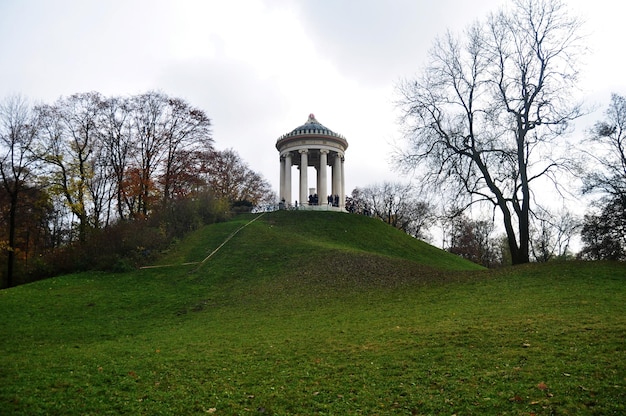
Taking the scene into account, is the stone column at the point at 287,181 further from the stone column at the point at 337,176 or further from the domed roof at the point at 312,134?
the stone column at the point at 337,176

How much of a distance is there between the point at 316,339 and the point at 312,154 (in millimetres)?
29486

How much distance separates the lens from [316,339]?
37.7ft

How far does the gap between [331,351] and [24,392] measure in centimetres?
609

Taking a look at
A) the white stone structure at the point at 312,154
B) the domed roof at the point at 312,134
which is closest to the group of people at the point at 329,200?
the white stone structure at the point at 312,154

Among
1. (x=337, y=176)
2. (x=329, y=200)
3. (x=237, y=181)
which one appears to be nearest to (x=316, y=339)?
(x=329, y=200)

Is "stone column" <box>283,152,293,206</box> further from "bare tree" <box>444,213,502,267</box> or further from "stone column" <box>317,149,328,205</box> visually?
"bare tree" <box>444,213,502,267</box>

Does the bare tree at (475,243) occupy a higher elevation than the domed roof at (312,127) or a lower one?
lower

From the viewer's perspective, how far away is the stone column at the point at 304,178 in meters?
36.6

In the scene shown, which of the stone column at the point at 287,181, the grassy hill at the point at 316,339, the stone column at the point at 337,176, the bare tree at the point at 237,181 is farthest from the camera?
the bare tree at the point at 237,181

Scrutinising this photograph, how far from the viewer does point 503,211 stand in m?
20.9

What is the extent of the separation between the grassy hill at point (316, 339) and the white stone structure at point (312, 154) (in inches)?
551

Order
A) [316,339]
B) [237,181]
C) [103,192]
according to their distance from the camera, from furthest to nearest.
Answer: [237,181] → [103,192] → [316,339]

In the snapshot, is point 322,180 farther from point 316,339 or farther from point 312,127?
point 316,339

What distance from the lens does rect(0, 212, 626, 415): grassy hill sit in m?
6.91
